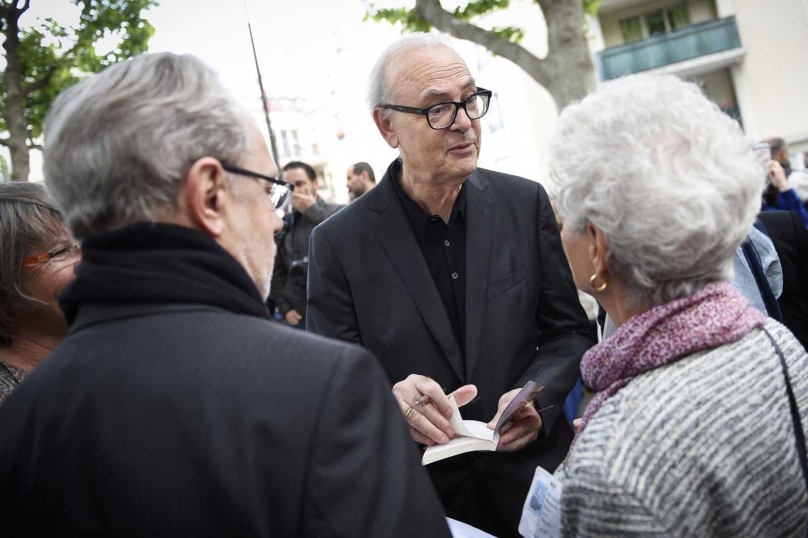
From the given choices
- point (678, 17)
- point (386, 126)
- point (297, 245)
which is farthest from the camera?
point (678, 17)

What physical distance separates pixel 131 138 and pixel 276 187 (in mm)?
349

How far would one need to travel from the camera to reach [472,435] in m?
Answer: 1.94

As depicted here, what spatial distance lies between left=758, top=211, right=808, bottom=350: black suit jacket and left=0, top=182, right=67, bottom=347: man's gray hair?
3.16m

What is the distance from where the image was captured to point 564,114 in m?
1.60

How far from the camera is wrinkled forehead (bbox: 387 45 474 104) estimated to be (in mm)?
2441

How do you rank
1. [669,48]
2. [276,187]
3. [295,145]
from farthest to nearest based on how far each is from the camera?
1. [295,145]
2. [669,48]
3. [276,187]

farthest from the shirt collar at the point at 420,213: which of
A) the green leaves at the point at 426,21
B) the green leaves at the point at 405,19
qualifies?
Answer: the green leaves at the point at 405,19

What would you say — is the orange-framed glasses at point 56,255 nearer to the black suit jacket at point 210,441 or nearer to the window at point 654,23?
the black suit jacket at point 210,441

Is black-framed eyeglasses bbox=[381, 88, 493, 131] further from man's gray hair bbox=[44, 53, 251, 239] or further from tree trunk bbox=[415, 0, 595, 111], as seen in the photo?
tree trunk bbox=[415, 0, 595, 111]

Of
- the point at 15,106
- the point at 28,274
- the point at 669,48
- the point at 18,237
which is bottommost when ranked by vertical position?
the point at 28,274

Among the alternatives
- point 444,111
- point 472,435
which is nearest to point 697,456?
point 472,435

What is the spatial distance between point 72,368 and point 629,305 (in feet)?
3.63

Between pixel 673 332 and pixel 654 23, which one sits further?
pixel 654 23

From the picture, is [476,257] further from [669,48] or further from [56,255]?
[669,48]
